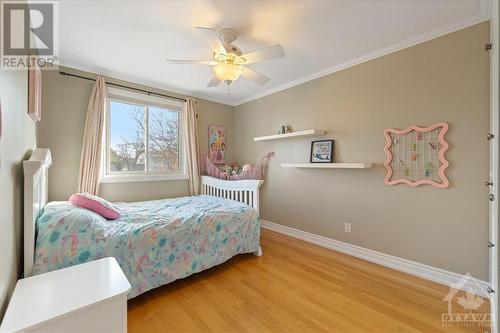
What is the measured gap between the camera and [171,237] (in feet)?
6.49

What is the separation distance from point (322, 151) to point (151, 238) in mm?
2307

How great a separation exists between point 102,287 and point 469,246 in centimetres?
285

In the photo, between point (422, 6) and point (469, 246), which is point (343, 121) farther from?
point (469, 246)

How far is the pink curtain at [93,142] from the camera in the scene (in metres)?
2.66

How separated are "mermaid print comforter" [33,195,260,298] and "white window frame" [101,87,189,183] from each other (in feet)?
2.44

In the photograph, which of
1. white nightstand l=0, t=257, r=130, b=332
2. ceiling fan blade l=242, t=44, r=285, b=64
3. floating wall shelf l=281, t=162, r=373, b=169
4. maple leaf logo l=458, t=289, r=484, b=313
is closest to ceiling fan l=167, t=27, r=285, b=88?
ceiling fan blade l=242, t=44, r=285, b=64

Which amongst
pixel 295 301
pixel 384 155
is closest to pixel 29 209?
pixel 295 301

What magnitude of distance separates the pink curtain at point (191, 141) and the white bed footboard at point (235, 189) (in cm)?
15

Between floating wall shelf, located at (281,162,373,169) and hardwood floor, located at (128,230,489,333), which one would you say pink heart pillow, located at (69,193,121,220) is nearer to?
hardwood floor, located at (128,230,489,333)

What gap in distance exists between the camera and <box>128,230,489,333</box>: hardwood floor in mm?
1525

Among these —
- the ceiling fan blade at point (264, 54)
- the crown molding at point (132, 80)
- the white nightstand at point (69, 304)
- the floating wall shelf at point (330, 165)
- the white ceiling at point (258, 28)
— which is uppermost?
the white ceiling at point (258, 28)

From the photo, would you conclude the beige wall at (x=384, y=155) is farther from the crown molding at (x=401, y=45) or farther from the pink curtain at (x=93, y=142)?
the pink curtain at (x=93, y=142)

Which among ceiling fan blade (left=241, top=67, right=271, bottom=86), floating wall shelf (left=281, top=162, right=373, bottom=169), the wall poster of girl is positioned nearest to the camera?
ceiling fan blade (left=241, top=67, right=271, bottom=86)

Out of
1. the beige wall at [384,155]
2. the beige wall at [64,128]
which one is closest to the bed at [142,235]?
the beige wall at [64,128]
